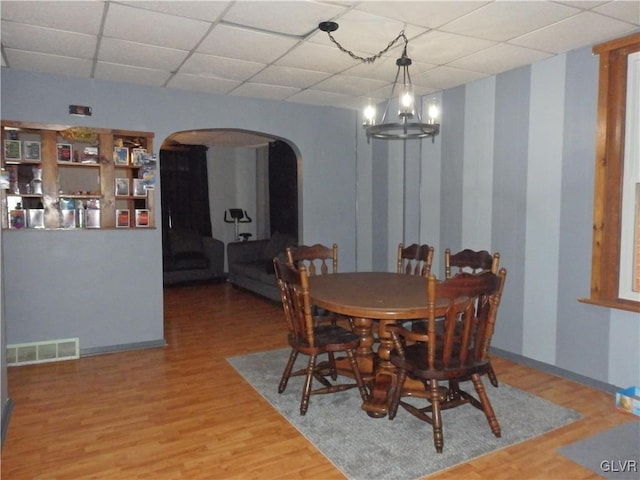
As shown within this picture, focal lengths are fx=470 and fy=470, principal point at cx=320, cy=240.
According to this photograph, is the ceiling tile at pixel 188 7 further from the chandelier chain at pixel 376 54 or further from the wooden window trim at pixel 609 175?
the wooden window trim at pixel 609 175

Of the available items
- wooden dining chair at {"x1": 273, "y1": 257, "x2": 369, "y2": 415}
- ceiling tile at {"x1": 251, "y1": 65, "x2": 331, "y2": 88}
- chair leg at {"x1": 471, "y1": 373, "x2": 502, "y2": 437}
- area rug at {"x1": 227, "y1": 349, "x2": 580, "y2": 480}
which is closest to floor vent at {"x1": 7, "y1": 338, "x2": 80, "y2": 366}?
area rug at {"x1": 227, "y1": 349, "x2": 580, "y2": 480}

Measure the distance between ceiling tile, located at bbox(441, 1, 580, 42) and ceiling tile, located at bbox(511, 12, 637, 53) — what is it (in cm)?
11

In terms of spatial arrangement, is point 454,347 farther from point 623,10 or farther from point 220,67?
point 220,67

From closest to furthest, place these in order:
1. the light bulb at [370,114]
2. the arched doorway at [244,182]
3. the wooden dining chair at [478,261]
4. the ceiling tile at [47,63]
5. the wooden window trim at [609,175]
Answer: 1. the light bulb at [370,114]
2. the wooden window trim at [609,175]
3. the wooden dining chair at [478,261]
4. the ceiling tile at [47,63]
5. the arched doorway at [244,182]

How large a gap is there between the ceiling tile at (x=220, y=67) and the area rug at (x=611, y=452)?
130 inches

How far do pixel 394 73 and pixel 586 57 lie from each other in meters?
1.40

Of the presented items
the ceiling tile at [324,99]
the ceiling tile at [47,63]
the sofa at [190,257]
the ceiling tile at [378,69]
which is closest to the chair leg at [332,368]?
the ceiling tile at [378,69]

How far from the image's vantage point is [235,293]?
6.89 metres

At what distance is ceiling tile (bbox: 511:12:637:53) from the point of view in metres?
2.83

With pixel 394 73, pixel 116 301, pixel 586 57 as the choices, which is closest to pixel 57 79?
pixel 116 301

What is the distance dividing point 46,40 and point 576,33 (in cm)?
347

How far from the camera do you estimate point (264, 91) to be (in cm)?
452

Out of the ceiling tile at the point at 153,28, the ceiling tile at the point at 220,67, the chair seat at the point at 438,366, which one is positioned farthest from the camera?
the ceiling tile at the point at 220,67

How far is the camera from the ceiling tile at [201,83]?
4035 millimetres
